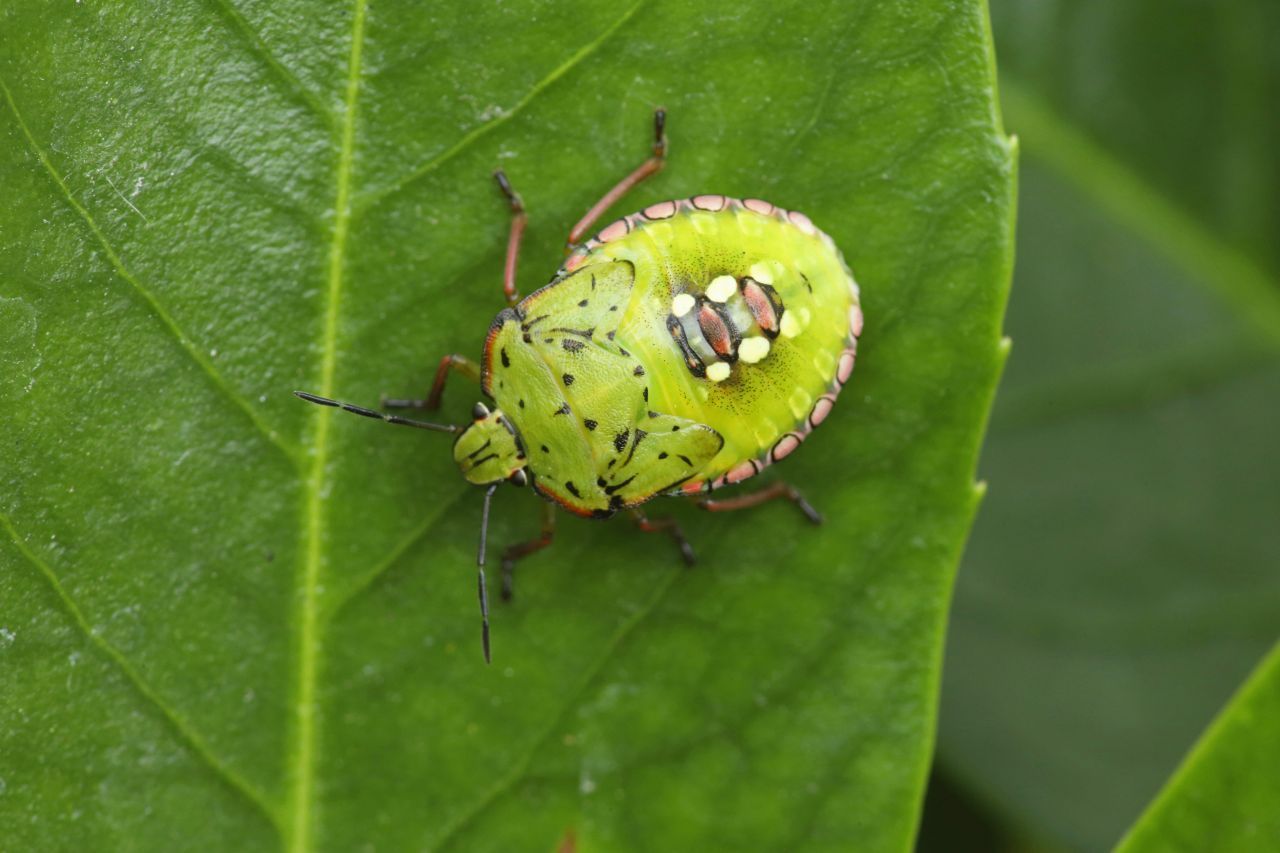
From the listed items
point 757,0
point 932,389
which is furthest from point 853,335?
point 757,0

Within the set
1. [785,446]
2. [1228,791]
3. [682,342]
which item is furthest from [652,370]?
[1228,791]

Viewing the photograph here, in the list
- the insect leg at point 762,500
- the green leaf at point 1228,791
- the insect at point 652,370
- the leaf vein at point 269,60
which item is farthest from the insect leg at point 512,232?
the green leaf at point 1228,791

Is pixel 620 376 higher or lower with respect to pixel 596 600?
higher

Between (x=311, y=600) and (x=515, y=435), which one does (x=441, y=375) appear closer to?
(x=515, y=435)

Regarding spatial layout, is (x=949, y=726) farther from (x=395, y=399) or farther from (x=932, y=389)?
(x=395, y=399)

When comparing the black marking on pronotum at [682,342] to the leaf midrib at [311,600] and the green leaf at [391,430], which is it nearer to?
the green leaf at [391,430]

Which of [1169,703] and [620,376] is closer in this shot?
[620,376]

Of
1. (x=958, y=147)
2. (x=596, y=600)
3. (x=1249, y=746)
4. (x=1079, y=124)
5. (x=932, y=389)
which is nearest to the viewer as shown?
(x=1249, y=746)
